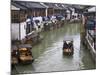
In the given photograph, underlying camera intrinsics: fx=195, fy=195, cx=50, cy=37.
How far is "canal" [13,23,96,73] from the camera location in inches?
93.4

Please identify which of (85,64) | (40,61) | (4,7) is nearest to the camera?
(4,7)

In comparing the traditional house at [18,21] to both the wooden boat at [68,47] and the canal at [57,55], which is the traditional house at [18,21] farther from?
the wooden boat at [68,47]

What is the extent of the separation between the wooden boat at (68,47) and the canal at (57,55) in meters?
0.05

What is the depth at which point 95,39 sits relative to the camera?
2.57 m

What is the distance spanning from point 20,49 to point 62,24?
0.63 metres

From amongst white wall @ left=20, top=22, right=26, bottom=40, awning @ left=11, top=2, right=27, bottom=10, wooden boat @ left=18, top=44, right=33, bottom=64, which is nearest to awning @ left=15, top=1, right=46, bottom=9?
awning @ left=11, top=2, right=27, bottom=10

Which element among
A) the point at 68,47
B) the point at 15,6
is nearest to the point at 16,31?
the point at 15,6

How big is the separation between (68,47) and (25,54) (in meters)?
0.56

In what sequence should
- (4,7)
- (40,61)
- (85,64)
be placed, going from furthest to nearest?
1. (85,64)
2. (40,61)
3. (4,7)

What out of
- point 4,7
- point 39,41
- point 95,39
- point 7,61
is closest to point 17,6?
point 4,7

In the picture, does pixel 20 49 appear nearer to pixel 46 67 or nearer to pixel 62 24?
pixel 46 67

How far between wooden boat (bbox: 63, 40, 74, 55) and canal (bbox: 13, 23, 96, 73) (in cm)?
5

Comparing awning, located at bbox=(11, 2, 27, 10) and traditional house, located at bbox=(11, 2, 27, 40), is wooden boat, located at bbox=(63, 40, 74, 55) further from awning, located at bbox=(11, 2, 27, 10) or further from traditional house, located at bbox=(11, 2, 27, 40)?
awning, located at bbox=(11, 2, 27, 10)

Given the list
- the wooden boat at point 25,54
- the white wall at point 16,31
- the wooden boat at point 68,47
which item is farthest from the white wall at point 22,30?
the wooden boat at point 68,47
